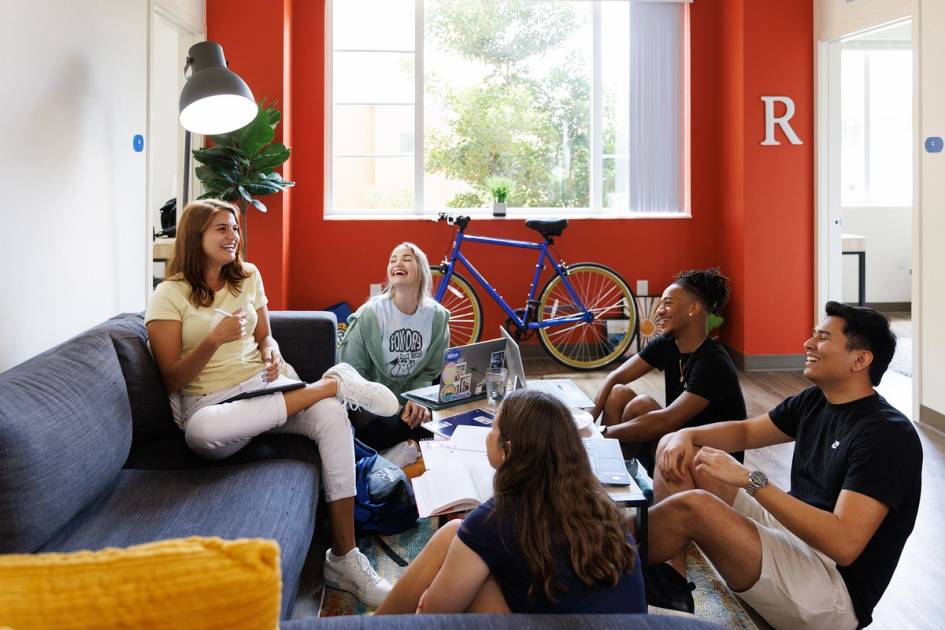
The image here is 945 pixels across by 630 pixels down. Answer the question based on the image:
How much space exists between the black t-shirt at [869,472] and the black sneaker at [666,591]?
0.39 metres

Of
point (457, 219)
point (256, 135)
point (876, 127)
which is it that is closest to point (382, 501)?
point (256, 135)

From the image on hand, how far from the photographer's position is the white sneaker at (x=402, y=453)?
3.15 meters

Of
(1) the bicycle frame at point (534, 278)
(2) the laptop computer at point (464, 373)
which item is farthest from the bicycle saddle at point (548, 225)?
(2) the laptop computer at point (464, 373)

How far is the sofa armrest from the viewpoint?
10.4 ft

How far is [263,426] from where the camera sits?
252 centimetres

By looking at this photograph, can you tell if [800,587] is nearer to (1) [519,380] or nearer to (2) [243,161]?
(1) [519,380]

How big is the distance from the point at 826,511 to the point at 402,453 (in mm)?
1652

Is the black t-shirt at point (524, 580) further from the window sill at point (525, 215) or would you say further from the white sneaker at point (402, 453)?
the window sill at point (525, 215)

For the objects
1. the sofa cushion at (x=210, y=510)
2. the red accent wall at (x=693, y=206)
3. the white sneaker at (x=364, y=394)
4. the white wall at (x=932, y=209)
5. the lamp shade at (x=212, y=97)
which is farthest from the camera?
the red accent wall at (x=693, y=206)

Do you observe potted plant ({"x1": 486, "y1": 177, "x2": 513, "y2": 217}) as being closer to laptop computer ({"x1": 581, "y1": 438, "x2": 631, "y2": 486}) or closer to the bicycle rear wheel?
the bicycle rear wheel

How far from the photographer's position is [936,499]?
3184mm

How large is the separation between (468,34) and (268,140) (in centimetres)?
190

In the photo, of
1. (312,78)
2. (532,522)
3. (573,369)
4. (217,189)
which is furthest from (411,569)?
(312,78)

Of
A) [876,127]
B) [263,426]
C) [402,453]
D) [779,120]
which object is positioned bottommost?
[402,453]
